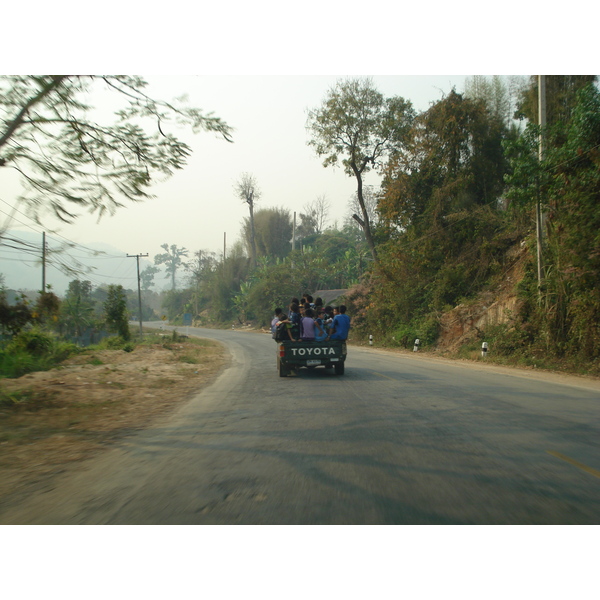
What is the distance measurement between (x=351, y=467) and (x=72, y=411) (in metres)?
6.51

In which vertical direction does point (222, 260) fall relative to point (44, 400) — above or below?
above

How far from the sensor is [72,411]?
9.60 metres

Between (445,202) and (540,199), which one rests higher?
(445,202)

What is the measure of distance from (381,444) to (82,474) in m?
3.57

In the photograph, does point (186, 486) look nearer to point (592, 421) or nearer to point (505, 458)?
point (505, 458)

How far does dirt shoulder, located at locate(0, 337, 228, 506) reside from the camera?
20.3 ft

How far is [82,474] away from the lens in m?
5.65

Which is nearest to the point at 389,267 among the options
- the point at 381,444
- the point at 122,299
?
the point at 122,299

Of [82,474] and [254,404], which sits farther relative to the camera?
[254,404]

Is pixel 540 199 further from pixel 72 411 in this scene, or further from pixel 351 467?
pixel 72 411

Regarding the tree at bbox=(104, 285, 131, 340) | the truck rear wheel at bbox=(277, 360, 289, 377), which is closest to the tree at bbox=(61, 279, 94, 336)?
the tree at bbox=(104, 285, 131, 340)

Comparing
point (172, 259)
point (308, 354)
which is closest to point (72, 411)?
point (308, 354)

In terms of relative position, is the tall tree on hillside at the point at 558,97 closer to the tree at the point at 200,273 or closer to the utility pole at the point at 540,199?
the utility pole at the point at 540,199

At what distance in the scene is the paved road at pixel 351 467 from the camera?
13.8ft
